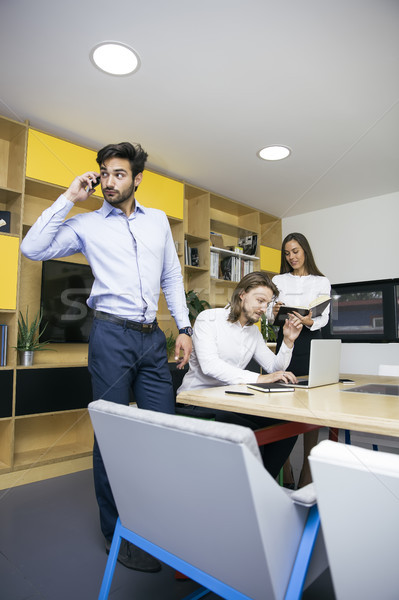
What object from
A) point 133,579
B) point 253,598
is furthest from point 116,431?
point 133,579

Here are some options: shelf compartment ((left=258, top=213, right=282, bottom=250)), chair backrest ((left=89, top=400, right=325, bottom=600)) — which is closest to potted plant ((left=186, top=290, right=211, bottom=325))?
shelf compartment ((left=258, top=213, right=282, bottom=250))

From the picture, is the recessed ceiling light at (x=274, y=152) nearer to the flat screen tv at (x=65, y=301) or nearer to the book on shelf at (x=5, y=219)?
the flat screen tv at (x=65, y=301)

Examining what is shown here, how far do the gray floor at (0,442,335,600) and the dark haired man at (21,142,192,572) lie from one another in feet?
0.28

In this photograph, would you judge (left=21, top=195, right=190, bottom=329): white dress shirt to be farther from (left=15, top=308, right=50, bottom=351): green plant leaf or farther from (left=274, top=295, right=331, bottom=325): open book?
(left=15, top=308, right=50, bottom=351): green plant leaf

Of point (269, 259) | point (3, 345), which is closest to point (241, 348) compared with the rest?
point (3, 345)

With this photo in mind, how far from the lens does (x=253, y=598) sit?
2.48 feet

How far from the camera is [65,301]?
2.95 metres

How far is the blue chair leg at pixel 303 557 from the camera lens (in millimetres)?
728

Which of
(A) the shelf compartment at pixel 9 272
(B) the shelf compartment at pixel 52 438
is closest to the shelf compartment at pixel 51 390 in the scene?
(B) the shelf compartment at pixel 52 438

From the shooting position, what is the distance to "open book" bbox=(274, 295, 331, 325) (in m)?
1.84

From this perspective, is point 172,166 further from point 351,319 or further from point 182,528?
point 182,528

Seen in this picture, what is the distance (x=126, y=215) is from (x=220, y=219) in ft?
9.40

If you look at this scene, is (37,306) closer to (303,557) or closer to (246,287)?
(246,287)

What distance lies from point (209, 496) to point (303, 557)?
21 centimetres
